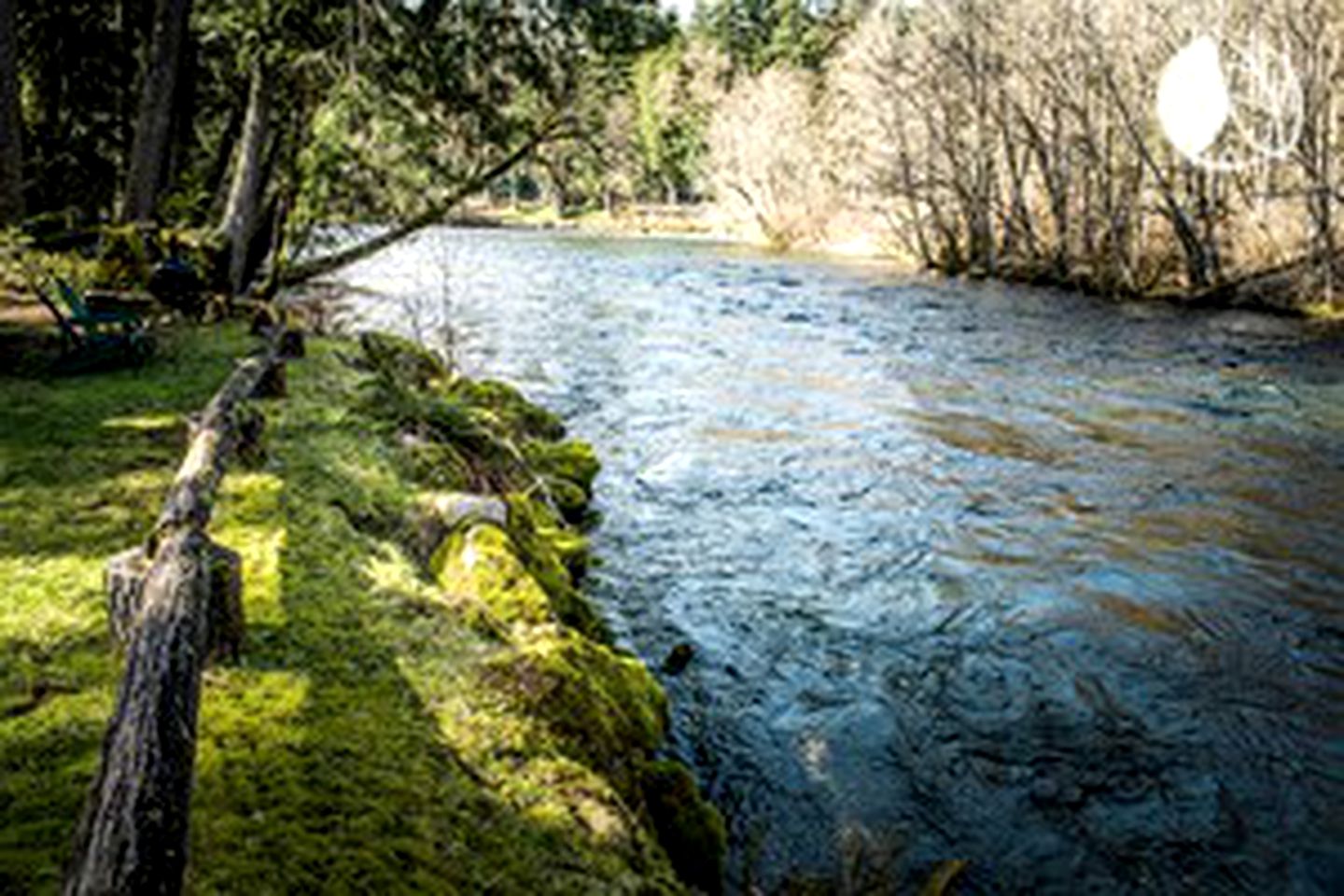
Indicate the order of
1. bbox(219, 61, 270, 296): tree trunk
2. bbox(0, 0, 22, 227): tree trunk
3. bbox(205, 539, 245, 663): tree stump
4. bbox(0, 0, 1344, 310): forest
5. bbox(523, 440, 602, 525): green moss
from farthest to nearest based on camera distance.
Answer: bbox(219, 61, 270, 296): tree trunk < bbox(0, 0, 1344, 310): forest < bbox(0, 0, 22, 227): tree trunk < bbox(523, 440, 602, 525): green moss < bbox(205, 539, 245, 663): tree stump

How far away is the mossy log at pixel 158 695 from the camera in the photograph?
1995 mm

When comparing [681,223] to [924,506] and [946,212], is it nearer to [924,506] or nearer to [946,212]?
[946,212]

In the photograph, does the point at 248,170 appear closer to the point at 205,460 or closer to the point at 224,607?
the point at 205,460

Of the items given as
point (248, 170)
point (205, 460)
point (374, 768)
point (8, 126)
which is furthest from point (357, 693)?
point (248, 170)

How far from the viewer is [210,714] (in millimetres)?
3535

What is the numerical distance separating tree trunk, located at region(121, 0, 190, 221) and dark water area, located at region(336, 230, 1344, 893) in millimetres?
5865

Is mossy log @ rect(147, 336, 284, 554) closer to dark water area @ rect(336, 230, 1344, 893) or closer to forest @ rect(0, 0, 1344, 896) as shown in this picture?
forest @ rect(0, 0, 1344, 896)

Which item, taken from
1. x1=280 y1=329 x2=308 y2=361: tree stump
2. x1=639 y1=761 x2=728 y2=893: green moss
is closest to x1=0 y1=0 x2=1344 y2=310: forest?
x1=280 y1=329 x2=308 y2=361: tree stump

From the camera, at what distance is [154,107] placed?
13148 mm

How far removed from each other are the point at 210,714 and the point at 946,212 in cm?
3684

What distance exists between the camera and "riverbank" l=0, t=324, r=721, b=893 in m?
2.99

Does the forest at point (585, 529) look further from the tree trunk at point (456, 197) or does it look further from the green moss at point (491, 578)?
the tree trunk at point (456, 197)

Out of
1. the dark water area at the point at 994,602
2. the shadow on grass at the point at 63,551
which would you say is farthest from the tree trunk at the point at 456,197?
the shadow on grass at the point at 63,551

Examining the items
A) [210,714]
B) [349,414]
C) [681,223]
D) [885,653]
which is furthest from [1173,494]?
[681,223]
